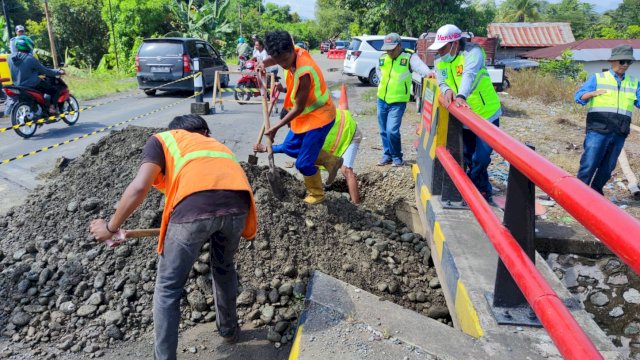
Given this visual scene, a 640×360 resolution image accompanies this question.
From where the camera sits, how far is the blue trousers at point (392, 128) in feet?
20.5

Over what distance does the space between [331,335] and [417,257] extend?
1.58 m

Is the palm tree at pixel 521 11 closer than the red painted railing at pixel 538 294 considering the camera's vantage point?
No

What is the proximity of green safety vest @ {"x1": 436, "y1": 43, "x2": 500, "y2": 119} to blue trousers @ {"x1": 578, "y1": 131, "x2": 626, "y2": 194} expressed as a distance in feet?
5.03

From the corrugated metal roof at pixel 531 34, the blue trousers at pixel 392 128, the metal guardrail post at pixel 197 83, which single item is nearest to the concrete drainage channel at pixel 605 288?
the blue trousers at pixel 392 128

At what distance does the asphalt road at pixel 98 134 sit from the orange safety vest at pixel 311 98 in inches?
107

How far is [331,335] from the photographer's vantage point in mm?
2561

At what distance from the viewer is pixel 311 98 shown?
14.1 feet

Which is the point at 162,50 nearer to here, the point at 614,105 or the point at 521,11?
the point at 614,105

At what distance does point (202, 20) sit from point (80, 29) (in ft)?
19.7

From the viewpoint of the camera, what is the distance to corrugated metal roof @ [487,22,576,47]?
3704cm

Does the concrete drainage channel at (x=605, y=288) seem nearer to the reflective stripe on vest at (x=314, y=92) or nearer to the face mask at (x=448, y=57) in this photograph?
the face mask at (x=448, y=57)

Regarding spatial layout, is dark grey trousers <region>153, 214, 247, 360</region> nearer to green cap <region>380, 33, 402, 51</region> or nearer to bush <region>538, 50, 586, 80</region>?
green cap <region>380, 33, 402, 51</region>

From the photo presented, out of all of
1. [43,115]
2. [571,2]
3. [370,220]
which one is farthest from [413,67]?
[571,2]

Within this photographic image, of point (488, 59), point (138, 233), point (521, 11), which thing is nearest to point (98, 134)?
point (138, 233)
